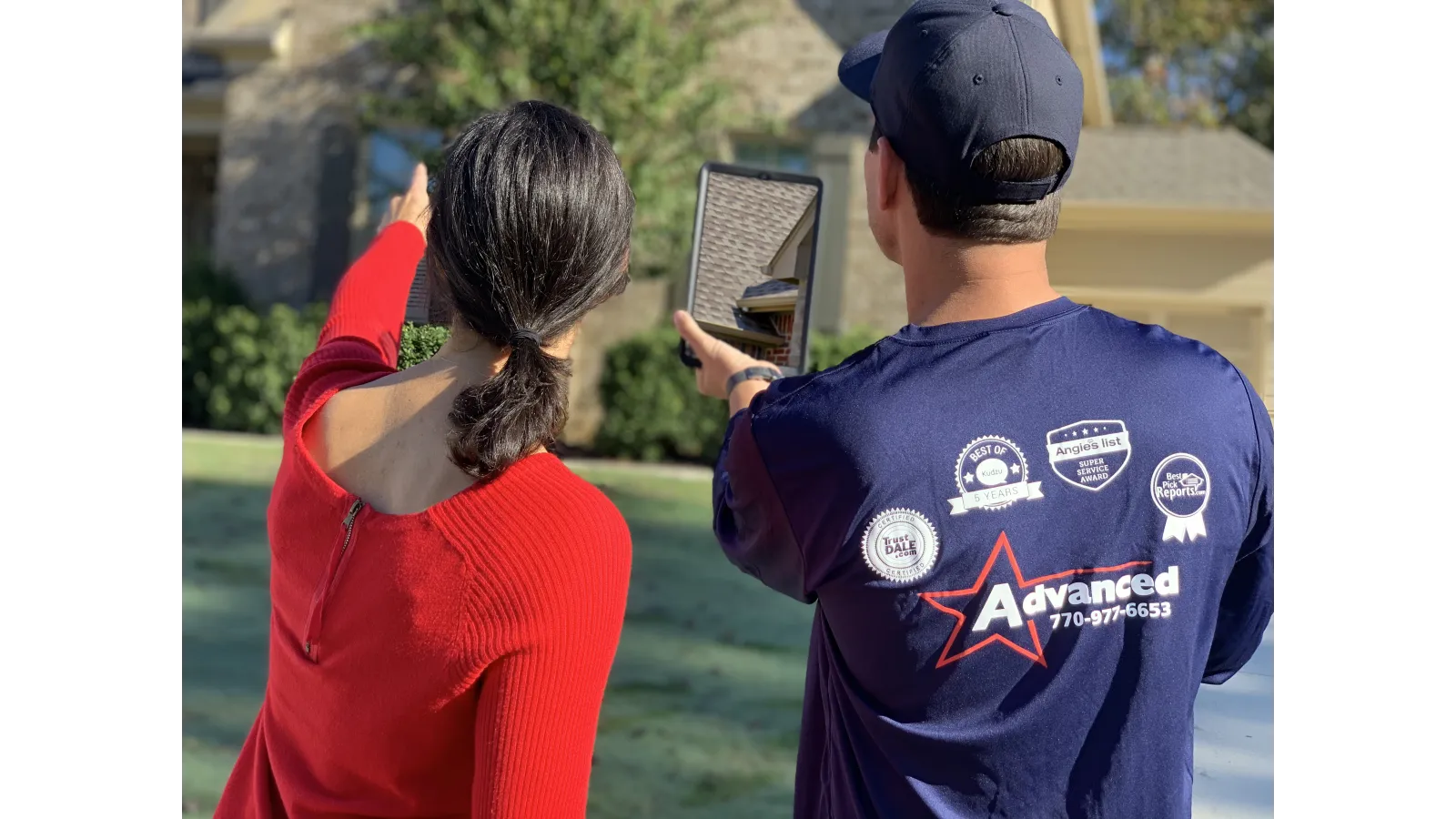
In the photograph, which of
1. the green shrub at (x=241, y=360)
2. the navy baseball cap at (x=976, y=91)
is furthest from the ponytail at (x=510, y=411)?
the green shrub at (x=241, y=360)

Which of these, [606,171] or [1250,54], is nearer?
[606,171]

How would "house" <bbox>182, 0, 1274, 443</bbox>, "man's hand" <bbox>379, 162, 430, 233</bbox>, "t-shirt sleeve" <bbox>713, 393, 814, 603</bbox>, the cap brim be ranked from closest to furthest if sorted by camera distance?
"t-shirt sleeve" <bbox>713, 393, 814, 603</bbox> → the cap brim → "man's hand" <bbox>379, 162, 430, 233</bbox> → "house" <bbox>182, 0, 1274, 443</bbox>

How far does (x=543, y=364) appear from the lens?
1.26 m

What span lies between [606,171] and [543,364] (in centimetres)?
22

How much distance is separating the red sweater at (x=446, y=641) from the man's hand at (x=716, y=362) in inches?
14.0

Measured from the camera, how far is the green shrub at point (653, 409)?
1024 centimetres

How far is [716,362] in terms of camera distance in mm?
1665

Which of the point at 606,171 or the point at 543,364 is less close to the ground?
the point at 606,171

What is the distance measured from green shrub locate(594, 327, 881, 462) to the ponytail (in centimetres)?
881

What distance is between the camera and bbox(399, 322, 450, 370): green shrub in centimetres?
160

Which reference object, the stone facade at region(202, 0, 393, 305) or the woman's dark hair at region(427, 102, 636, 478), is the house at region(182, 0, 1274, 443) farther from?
the woman's dark hair at region(427, 102, 636, 478)

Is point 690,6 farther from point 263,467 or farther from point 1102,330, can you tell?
point 1102,330

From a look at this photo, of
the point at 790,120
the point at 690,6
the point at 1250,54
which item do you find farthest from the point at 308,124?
the point at 1250,54

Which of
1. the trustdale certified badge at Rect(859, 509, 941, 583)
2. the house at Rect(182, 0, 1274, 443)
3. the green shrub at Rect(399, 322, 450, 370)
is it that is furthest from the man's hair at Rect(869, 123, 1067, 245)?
the house at Rect(182, 0, 1274, 443)
